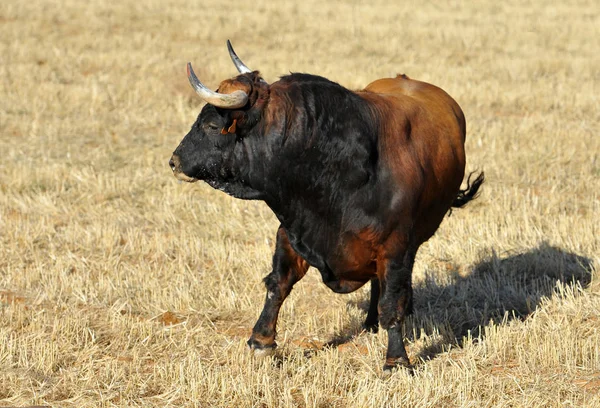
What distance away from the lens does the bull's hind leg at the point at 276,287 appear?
6.22m

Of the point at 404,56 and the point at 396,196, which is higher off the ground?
the point at 396,196

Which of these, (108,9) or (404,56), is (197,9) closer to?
(108,9)

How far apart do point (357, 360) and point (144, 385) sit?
4.89 ft

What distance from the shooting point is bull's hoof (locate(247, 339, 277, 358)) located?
615 centimetres

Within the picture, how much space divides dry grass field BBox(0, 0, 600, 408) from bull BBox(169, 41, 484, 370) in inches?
26.8

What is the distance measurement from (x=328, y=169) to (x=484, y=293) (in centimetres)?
245

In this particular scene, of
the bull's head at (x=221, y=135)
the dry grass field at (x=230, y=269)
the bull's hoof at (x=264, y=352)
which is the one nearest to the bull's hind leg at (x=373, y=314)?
the dry grass field at (x=230, y=269)

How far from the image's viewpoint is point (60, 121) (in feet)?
45.4

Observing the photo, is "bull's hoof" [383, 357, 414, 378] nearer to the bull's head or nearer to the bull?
the bull

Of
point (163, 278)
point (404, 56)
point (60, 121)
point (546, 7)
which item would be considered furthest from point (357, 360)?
point (546, 7)

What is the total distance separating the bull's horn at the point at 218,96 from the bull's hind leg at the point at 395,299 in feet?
4.55

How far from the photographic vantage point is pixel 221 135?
216 inches

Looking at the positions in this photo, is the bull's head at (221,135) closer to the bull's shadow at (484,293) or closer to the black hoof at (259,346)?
the black hoof at (259,346)

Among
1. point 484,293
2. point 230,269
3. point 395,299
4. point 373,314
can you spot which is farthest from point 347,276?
point 230,269
